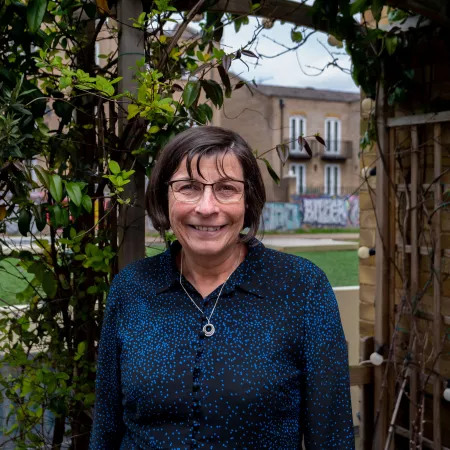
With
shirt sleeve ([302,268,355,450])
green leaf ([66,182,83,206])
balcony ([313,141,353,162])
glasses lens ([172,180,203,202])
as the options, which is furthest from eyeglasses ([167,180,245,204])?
balcony ([313,141,353,162])

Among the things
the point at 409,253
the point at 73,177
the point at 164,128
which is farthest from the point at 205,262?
the point at 409,253

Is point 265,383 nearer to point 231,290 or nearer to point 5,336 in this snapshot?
point 231,290

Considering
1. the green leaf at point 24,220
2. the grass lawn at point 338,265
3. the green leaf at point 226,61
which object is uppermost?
the green leaf at point 226,61

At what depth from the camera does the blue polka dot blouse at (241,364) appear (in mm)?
1252

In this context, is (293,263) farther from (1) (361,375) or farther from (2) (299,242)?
(2) (299,242)

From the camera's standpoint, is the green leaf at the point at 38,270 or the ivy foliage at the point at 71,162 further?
the green leaf at the point at 38,270

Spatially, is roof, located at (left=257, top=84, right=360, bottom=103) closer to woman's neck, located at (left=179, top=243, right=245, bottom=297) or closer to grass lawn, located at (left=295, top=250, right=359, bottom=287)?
grass lawn, located at (left=295, top=250, right=359, bottom=287)

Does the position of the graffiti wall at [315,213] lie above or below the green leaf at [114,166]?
below

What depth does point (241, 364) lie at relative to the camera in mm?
1269

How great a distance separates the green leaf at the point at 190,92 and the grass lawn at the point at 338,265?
9231 millimetres

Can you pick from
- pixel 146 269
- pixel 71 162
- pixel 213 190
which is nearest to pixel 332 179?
pixel 71 162

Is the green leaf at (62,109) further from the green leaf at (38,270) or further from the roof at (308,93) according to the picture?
the roof at (308,93)

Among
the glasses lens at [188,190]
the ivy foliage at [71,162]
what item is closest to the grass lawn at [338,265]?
the ivy foliage at [71,162]

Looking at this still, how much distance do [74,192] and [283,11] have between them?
1340 mm
